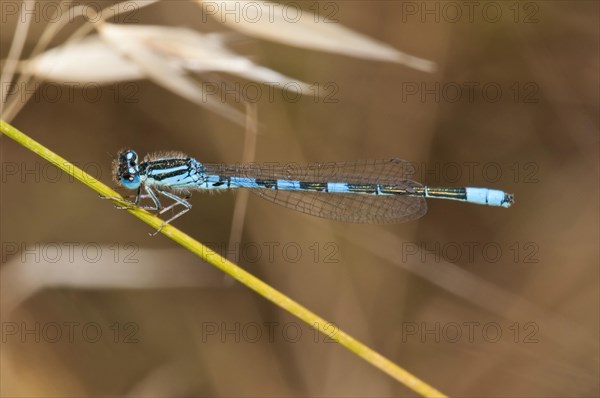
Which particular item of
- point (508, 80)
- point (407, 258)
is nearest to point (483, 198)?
point (407, 258)

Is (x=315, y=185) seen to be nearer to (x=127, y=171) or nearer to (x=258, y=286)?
(x=127, y=171)

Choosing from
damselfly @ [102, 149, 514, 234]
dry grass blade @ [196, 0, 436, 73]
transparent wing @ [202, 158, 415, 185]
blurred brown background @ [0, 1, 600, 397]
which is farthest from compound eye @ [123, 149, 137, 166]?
dry grass blade @ [196, 0, 436, 73]

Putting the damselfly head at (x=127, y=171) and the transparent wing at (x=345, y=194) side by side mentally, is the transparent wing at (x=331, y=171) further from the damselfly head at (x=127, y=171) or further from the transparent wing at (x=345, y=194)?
the damselfly head at (x=127, y=171)

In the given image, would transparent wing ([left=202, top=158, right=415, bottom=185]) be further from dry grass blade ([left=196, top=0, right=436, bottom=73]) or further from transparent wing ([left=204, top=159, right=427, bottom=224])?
dry grass blade ([left=196, top=0, right=436, bottom=73])

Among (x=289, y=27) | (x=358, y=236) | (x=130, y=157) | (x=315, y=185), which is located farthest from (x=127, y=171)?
(x=358, y=236)

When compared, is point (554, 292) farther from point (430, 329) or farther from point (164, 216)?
point (164, 216)

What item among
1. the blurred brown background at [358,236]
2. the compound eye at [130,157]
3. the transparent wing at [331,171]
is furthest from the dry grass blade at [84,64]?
the blurred brown background at [358,236]

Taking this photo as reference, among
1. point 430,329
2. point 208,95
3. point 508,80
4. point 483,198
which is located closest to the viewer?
point 208,95
